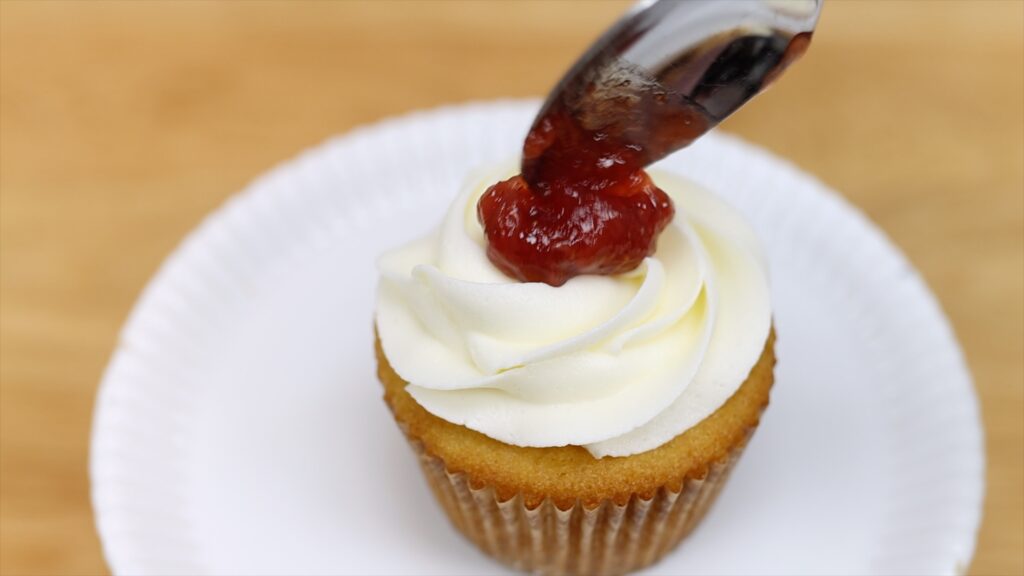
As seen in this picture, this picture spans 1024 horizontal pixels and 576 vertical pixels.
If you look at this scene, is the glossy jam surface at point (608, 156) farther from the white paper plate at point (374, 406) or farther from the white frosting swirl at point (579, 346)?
the white paper plate at point (374, 406)

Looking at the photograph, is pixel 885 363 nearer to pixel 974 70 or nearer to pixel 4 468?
pixel 974 70

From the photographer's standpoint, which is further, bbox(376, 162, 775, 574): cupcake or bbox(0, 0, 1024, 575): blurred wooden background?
bbox(0, 0, 1024, 575): blurred wooden background

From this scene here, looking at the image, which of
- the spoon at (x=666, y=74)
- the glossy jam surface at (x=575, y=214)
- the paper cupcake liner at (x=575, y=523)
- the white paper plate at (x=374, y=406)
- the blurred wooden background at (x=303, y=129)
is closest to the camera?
the spoon at (x=666, y=74)

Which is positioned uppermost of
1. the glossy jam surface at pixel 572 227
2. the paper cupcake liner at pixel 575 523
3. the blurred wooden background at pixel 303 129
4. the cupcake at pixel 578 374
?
the blurred wooden background at pixel 303 129

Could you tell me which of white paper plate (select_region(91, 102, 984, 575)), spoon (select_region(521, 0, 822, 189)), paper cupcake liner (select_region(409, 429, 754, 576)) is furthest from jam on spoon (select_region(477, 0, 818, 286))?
white paper plate (select_region(91, 102, 984, 575))

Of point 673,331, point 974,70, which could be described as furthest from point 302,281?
point 974,70

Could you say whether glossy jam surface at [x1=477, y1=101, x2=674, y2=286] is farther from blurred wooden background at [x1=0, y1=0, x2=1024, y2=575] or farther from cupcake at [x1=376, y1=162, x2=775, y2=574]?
blurred wooden background at [x1=0, y1=0, x2=1024, y2=575]

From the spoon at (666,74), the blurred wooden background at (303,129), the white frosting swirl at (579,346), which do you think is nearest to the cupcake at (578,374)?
the white frosting swirl at (579,346)
